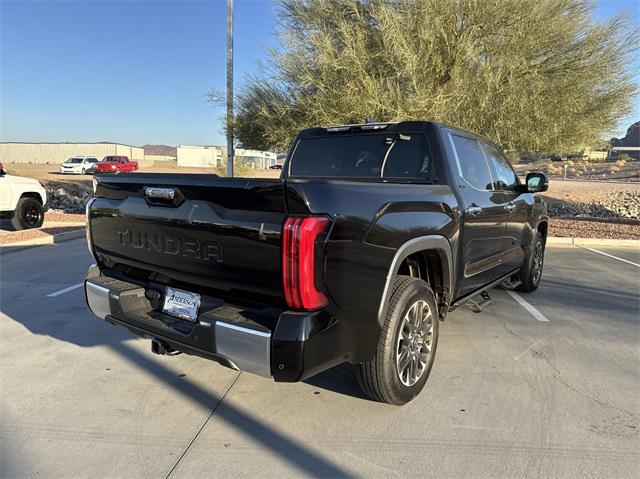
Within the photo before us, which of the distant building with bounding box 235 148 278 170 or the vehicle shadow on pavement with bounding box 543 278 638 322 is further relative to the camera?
the distant building with bounding box 235 148 278 170

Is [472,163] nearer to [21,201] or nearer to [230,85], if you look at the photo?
[21,201]

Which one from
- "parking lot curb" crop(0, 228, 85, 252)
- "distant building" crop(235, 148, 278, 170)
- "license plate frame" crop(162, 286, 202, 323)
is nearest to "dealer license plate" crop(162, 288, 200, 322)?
"license plate frame" crop(162, 286, 202, 323)

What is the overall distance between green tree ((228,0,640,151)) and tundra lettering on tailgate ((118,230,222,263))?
8.24 meters

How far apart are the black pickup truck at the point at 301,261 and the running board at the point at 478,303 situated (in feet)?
1.31

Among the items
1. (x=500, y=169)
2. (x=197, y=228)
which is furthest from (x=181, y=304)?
(x=500, y=169)

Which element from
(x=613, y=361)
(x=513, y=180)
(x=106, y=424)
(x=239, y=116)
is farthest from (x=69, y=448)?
(x=239, y=116)

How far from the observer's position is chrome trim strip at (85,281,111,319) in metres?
3.27

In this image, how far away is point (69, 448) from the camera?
2.82 metres

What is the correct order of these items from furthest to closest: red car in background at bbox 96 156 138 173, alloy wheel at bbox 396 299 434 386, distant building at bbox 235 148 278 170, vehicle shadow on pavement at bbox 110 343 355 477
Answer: red car in background at bbox 96 156 138 173
distant building at bbox 235 148 278 170
alloy wheel at bbox 396 299 434 386
vehicle shadow on pavement at bbox 110 343 355 477

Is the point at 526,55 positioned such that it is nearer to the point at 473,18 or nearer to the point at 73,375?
the point at 473,18

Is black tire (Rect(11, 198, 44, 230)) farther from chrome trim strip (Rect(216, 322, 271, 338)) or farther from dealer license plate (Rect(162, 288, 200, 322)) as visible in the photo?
chrome trim strip (Rect(216, 322, 271, 338))

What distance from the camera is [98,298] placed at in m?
3.34

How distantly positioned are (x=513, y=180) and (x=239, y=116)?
10574 mm

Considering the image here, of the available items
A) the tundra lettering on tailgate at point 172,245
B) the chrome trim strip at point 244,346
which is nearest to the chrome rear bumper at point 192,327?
the chrome trim strip at point 244,346
